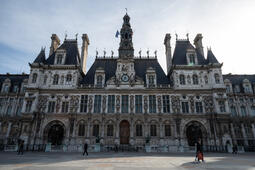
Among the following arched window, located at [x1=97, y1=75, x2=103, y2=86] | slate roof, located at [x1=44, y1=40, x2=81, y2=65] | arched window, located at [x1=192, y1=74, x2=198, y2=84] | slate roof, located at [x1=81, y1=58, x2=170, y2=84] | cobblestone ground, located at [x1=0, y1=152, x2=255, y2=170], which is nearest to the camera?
cobblestone ground, located at [x1=0, y1=152, x2=255, y2=170]

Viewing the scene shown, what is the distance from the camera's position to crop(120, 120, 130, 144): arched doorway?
95.7 feet

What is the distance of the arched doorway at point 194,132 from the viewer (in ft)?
97.0

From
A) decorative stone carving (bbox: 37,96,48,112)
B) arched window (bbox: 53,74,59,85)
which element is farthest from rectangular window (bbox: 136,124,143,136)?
arched window (bbox: 53,74,59,85)

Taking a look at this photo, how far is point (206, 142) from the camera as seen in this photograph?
94.5 ft

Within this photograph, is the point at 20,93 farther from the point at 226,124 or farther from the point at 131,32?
the point at 226,124

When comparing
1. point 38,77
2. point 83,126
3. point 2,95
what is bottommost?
point 83,126

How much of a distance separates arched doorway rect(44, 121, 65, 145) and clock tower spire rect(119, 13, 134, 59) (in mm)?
18286

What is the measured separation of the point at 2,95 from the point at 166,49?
38.4m

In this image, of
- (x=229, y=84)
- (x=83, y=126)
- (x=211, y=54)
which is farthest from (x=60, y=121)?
(x=229, y=84)

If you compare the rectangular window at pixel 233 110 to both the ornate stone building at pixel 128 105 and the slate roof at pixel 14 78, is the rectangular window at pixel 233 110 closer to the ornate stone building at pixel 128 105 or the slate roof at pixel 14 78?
the ornate stone building at pixel 128 105

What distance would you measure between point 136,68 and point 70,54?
15195mm

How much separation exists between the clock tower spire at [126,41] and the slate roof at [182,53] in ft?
32.5

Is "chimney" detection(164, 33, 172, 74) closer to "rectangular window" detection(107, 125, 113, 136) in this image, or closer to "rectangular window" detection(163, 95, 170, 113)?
"rectangular window" detection(163, 95, 170, 113)

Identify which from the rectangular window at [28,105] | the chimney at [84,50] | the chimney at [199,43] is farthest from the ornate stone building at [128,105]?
the chimney at [199,43]
